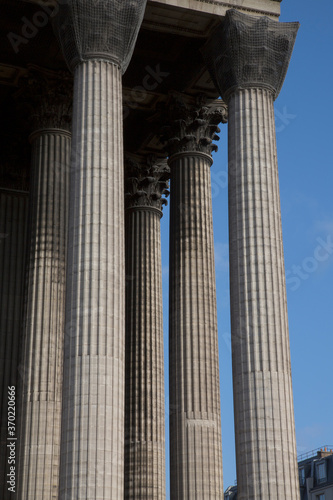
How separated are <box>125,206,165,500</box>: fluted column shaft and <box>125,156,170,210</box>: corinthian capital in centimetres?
48

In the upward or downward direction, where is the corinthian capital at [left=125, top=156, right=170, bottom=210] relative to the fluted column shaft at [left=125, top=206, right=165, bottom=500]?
upward

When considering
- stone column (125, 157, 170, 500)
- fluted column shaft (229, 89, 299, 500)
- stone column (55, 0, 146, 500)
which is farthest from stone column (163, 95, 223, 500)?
stone column (55, 0, 146, 500)

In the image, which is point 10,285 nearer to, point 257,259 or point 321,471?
point 257,259

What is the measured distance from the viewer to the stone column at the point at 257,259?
1321 inches

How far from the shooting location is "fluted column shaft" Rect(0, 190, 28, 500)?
149 ft

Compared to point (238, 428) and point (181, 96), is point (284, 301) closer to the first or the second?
point (238, 428)

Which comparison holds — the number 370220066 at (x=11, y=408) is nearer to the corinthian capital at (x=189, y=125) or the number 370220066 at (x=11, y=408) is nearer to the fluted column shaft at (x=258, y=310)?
the fluted column shaft at (x=258, y=310)

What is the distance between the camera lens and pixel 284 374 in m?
34.8

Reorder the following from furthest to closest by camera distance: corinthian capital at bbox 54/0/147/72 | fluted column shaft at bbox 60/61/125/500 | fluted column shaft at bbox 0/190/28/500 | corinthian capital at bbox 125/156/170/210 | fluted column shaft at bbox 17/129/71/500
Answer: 1. corinthian capital at bbox 125/156/170/210
2. fluted column shaft at bbox 0/190/28/500
3. fluted column shaft at bbox 17/129/71/500
4. corinthian capital at bbox 54/0/147/72
5. fluted column shaft at bbox 60/61/125/500

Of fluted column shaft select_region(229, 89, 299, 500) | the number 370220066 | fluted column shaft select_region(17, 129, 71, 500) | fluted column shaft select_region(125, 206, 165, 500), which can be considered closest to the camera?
fluted column shaft select_region(229, 89, 299, 500)

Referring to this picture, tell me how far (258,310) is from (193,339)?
7591mm

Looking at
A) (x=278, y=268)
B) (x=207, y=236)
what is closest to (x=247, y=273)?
(x=278, y=268)

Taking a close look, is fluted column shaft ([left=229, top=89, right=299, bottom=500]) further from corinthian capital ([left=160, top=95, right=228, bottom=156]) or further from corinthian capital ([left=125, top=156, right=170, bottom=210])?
corinthian capital ([left=125, top=156, right=170, bottom=210])

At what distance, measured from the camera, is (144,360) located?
4762 cm
